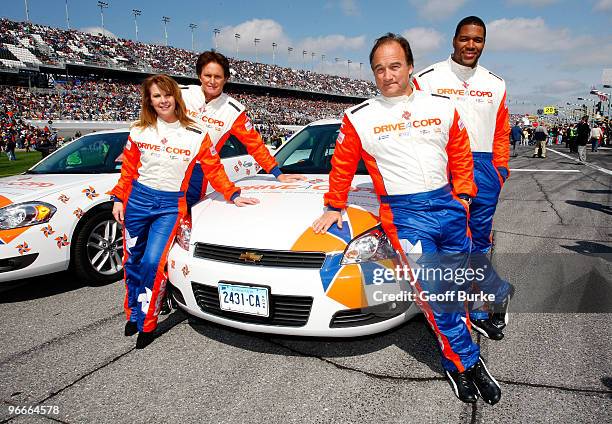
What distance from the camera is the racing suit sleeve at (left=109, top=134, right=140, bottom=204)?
2.99 meters

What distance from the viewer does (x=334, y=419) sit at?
2109 mm

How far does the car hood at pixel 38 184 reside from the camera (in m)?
3.68

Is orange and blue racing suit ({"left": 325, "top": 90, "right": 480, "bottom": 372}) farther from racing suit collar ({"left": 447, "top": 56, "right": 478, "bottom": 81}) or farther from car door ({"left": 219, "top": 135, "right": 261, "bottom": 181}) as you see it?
car door ({"left": 219, "top": 135, "right": 261, "bottom": 181})

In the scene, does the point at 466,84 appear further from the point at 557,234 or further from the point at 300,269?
the point at 557,234

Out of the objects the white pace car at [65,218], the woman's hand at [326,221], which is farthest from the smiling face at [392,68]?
the white pace car at [65,218]

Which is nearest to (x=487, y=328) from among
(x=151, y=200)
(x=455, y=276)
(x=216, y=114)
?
(x=455, y=276)

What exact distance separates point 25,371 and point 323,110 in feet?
234

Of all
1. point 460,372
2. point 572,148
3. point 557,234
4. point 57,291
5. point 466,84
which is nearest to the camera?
point 460,372

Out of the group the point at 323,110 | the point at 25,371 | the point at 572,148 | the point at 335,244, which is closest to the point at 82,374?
the point at 25,371

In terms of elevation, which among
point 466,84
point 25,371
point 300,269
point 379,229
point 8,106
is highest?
point 8,106

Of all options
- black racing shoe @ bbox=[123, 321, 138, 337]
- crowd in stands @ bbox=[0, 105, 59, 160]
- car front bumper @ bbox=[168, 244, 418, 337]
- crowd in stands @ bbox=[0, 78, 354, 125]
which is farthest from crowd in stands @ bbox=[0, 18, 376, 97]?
car front bumper @ bbox=[168, 244, 418, 337]

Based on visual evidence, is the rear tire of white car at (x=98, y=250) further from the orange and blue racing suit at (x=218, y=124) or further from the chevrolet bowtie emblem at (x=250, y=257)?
the chevrolet bowtie emblem at (x=250, y=257)

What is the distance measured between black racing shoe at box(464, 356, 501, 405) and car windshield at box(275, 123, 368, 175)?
1.80 metres

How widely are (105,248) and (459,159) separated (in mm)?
3313
